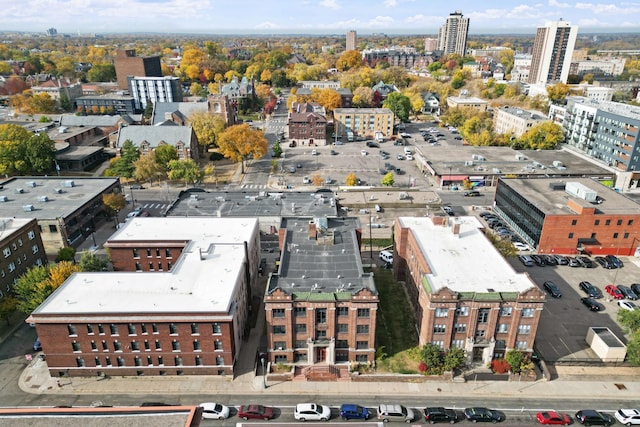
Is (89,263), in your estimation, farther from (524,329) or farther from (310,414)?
(524,329)

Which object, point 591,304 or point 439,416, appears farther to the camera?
point 591,304

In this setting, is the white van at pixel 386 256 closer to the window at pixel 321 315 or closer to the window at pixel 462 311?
the window at pixel 462 311

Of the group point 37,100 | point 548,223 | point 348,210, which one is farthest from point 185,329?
point 37,100

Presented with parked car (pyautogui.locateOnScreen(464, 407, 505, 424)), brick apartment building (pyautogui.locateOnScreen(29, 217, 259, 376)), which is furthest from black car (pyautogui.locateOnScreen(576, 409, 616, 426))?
brick apartment building (pyautogui.locateOnScreen(29, 217, 259, 376))

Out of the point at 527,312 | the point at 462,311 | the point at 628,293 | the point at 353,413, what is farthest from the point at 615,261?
the point at 353,413

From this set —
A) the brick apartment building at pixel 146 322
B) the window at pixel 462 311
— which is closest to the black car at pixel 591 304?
→ the window at pixel 462 311

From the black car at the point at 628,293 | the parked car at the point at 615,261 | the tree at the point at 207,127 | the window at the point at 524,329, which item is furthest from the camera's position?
the tree at the point at 207,127

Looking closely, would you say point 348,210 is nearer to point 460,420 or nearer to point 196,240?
point 196,240
